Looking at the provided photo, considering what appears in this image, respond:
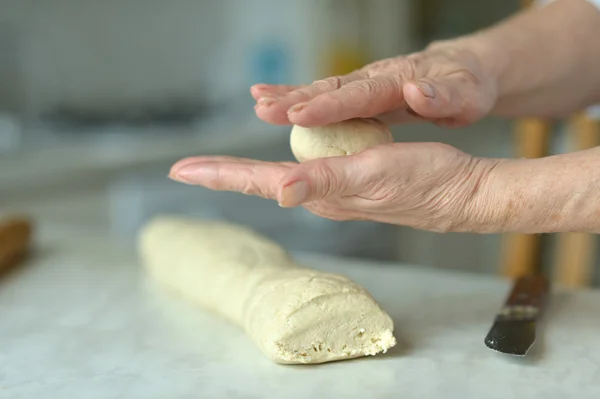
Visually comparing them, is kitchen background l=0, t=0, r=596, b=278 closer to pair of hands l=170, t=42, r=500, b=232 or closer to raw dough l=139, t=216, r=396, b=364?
raw dough l=139, t=216, r=396, b=364

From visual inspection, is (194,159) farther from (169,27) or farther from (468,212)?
(169,27)

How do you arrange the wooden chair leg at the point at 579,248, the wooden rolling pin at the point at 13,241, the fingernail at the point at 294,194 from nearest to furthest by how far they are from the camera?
the fingernail at the point at 294,194 < the wooden rolling pin at the point at 13,241 < the wooden chair leg at the point at 579,248

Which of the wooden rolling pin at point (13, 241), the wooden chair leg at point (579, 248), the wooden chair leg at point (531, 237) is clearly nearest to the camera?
the wooden rolling pin at point (13, 241)

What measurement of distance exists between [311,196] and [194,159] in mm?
149

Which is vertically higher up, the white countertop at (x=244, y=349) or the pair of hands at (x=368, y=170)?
the pair of hands at (x=368, y=170)

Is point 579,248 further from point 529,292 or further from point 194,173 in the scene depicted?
point 194,173

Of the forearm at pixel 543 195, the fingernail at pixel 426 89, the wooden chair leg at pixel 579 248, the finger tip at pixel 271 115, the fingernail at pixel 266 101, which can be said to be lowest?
the wooden chair leg at pixel 579 248

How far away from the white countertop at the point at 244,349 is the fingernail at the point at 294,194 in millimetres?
201

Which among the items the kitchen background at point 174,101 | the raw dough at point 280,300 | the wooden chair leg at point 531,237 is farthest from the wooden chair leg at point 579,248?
the raw dough at point 280,300

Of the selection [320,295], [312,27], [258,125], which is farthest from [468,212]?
[312,27]

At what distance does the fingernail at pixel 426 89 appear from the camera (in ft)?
2.63

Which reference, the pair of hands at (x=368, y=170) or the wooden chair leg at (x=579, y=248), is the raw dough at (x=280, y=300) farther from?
the wooden chair leg at (x=579, y=248)

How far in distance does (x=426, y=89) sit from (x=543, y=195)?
18 cm

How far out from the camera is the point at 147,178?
2332 millimetres
